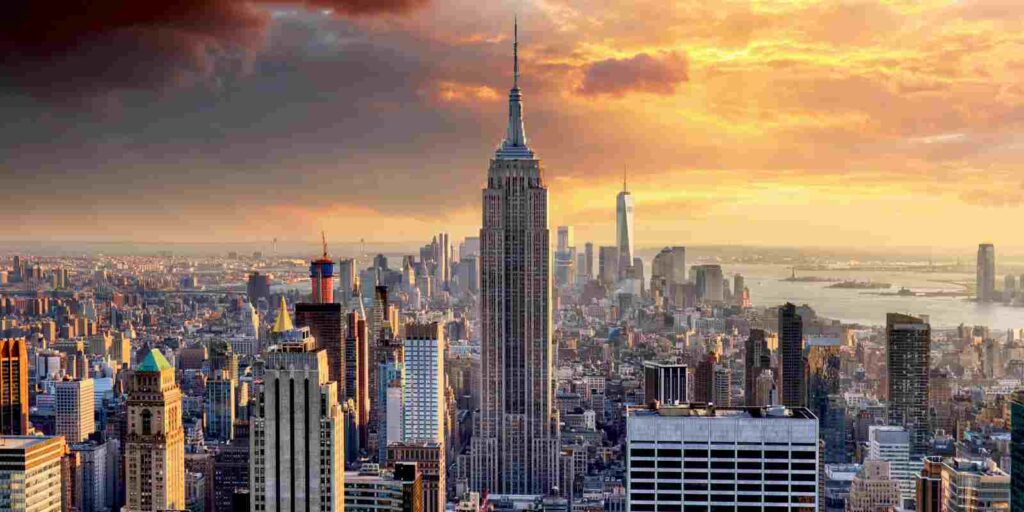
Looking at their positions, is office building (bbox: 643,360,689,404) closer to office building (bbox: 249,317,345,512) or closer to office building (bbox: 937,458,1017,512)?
office building (bbox: 937,458,1017,512)

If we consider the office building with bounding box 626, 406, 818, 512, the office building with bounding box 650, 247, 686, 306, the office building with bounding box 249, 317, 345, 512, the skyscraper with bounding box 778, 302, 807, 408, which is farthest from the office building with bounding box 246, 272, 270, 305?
the skyscraper with bounding box 778, 302, 807, 408

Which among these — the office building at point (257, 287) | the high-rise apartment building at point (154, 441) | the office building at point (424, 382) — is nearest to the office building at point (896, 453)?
the office building at point (424, 382)

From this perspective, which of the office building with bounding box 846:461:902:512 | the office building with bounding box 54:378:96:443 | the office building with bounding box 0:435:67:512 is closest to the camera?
the office building with bounding box 0:435:67:512

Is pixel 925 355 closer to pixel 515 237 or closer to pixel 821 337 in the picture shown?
pixel 821 337

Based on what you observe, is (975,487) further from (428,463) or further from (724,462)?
(428,463)

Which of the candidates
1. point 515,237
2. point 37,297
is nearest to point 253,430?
point 37,297

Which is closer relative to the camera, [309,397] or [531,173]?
[309,397]
